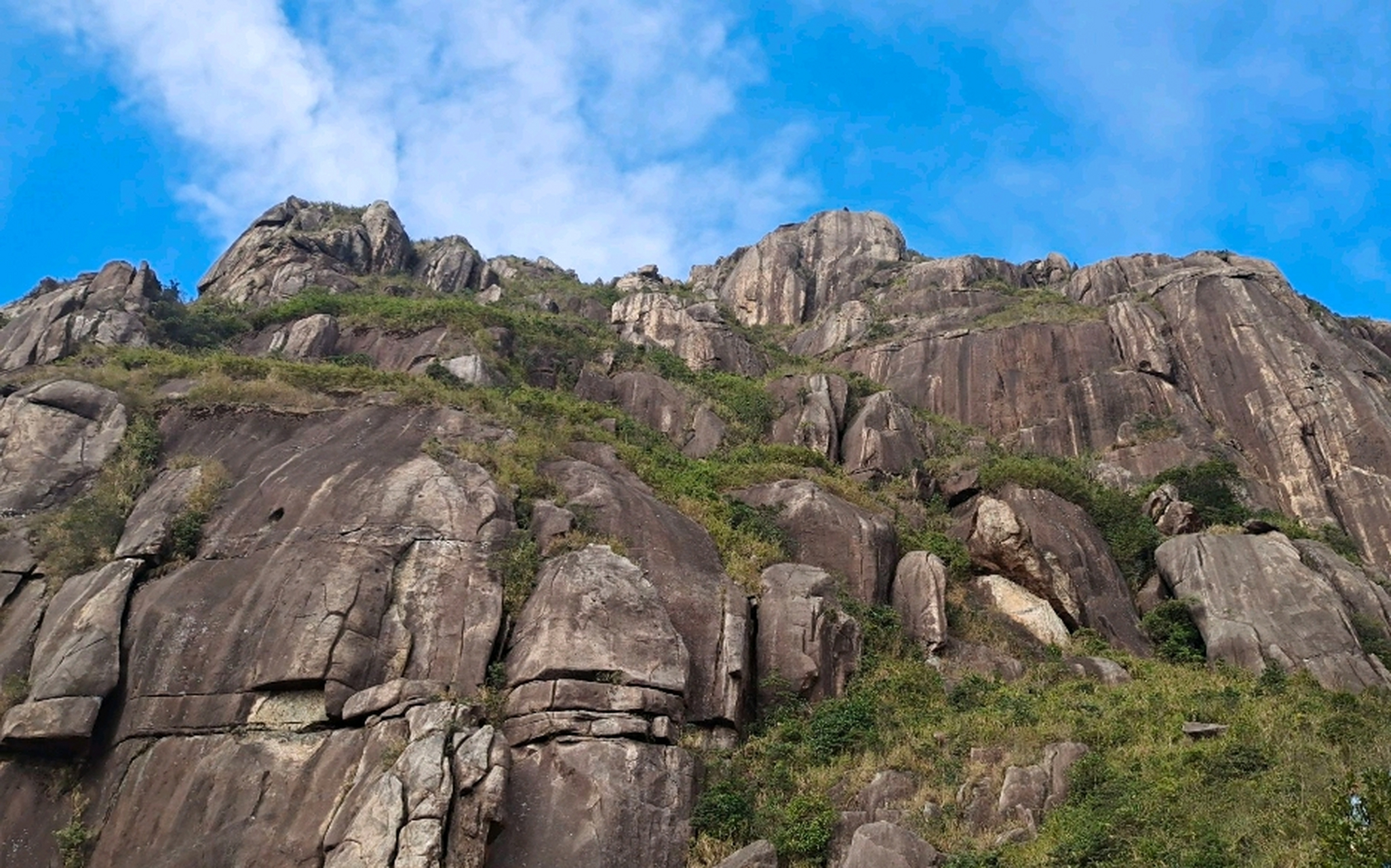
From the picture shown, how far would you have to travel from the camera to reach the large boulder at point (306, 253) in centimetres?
5666

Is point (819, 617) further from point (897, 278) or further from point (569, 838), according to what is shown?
point (897, 278)

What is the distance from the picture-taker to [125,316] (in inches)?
1596

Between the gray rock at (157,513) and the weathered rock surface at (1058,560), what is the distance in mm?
21899

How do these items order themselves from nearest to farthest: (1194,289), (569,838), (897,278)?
1. (569,838)
2. (1194,289)
3. (897,278)

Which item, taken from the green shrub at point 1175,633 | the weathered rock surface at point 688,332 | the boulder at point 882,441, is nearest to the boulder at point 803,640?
the green shrub at point 1175,633

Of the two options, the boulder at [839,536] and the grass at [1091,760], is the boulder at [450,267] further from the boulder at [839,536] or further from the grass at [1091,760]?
the grass at [1091,760]

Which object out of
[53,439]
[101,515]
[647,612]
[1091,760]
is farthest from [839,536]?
[53,439]

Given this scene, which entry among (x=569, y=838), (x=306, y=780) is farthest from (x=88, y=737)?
(x=569, y=838)

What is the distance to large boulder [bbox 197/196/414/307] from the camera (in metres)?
56.7

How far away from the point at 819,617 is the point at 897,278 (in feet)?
153

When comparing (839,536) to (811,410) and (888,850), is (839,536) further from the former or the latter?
(811,410)

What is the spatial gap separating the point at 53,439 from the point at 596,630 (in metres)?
16.6

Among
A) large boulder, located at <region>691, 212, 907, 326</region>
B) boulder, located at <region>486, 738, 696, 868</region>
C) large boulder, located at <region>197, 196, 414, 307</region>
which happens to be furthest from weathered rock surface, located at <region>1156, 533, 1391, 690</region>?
large boulder, located at <region>197, 196, 414, 307</region>

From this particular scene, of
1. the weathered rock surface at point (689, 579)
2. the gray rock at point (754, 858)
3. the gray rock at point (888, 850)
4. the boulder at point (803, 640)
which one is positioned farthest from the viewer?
the boulder at point (803, 640)
